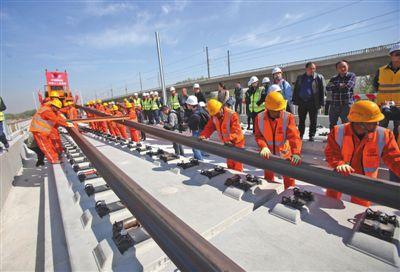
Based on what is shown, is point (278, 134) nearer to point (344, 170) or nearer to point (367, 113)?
point (367, 113)

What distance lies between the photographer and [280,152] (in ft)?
10.2

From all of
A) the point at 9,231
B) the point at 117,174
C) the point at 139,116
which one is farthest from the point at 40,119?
the point at 139,116

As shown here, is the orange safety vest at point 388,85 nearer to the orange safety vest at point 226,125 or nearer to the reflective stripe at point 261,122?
the reflective stripe at point 261,122

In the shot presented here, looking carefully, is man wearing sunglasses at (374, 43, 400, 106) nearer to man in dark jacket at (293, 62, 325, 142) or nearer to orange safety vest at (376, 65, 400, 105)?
orange safety vest at (376, 65, 400, 105)

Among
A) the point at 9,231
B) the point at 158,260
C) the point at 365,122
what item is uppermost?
the point at 365,122

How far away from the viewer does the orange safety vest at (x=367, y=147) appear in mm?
2131

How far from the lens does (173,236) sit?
980mm

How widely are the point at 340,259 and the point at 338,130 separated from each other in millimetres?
1510

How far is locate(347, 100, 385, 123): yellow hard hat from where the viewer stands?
198 cm

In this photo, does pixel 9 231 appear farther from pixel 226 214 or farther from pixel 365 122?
pixel 365 122

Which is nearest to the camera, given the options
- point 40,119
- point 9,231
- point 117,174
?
point 117,174

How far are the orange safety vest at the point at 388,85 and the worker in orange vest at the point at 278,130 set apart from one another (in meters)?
1.94

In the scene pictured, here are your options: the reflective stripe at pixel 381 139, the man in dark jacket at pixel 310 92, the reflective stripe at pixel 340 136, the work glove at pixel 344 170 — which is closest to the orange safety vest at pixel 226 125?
the reflective stripe at pixel 340 136

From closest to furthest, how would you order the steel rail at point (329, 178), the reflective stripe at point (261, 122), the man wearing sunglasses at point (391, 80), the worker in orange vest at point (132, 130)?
the steel rail at point (329, 178), the reflective stripe at point (261, 122), the man wearing sunglasses at point (391, 80), the worker in orange vest at point (132, 130)
